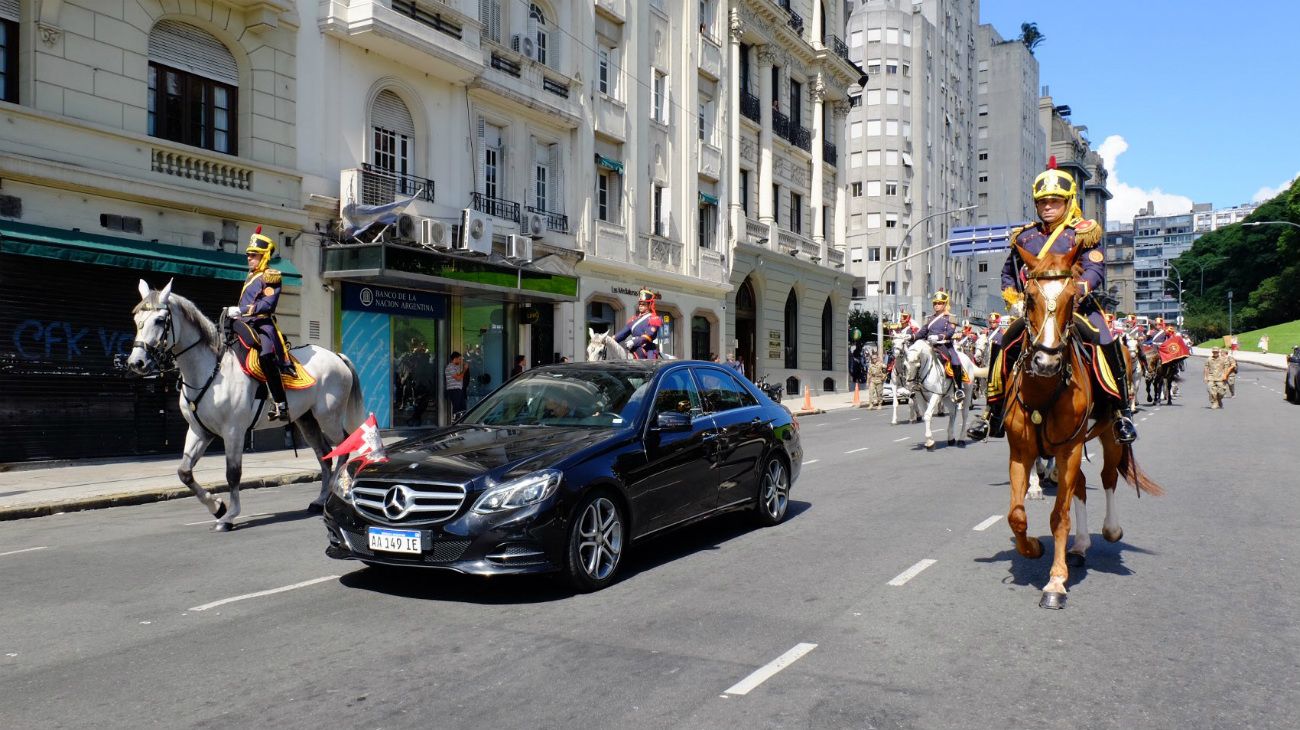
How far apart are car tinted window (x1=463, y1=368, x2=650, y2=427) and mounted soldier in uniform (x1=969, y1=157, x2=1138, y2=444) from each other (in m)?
2.81

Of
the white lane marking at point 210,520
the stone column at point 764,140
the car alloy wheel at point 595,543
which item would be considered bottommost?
the white lane marking at point 210,520

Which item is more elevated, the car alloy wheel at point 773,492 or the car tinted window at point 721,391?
the car tinted window at point 721,391

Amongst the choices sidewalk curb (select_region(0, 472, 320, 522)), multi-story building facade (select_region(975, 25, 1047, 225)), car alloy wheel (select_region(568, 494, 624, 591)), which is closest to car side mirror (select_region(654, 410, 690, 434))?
car alloy wheel (select_region(568, 494, 624, 591))

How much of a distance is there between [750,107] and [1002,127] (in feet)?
247

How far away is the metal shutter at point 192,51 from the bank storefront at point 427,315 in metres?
3.81

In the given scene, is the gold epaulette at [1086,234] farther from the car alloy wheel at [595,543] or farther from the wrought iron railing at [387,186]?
the wrought iron railing at [387,186]

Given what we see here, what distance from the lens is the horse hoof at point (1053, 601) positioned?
621 cm

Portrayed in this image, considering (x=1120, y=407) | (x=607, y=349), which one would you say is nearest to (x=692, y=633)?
(x=1120, y=407)

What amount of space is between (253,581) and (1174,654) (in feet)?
19.7

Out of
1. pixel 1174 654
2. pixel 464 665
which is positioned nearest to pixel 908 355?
pixel 1174 654

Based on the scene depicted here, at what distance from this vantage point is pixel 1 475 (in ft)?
46.5

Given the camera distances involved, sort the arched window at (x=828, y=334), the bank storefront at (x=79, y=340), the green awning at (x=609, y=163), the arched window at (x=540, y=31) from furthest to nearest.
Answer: the arched window at (x=828, y=334), the green awning at (x=609, y=163), the arched window at (x=540, y=31), the bank storefront at (x=79, y=340)

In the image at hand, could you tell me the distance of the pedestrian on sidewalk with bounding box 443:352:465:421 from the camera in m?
22.4

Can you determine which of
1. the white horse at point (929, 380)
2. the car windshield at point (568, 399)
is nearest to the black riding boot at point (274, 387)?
the car windshield at point (568, 399)
